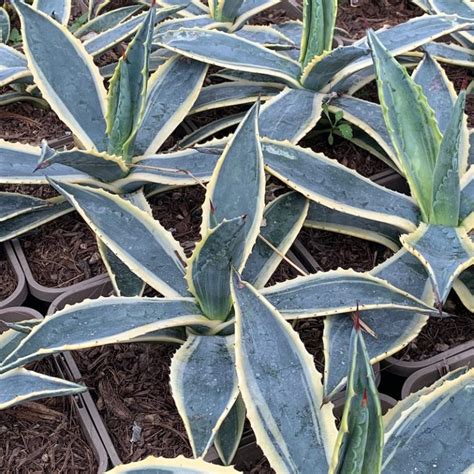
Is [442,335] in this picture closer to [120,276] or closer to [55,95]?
[120,276]

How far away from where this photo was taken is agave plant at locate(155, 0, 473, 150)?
1532 mm

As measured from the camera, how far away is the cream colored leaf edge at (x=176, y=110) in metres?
1.53

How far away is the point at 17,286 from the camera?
1443 millimetres

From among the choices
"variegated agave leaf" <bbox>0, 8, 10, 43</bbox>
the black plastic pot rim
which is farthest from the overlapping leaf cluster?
"variegated agave leaf" <bbox>0, 8, 10, 43</bbox>

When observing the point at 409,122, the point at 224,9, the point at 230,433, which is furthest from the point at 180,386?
the point at 224,9

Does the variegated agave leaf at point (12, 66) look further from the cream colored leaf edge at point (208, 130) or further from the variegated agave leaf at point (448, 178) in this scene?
the variegated agave leaf at point (448, 178)

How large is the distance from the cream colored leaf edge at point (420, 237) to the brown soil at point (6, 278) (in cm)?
77

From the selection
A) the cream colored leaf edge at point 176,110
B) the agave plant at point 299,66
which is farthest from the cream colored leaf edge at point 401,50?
the cream colored leaf edge at point 176,110

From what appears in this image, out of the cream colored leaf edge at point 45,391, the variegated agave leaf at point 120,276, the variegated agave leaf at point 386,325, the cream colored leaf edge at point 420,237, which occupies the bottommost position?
the cream colored leaf edge at point 45,391

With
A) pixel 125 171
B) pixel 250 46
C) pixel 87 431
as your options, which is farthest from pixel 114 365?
pixel 250 46

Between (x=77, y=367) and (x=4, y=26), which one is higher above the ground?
(x=4, y=26)

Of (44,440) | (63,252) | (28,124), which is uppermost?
(28,124)

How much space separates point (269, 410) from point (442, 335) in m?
0.50

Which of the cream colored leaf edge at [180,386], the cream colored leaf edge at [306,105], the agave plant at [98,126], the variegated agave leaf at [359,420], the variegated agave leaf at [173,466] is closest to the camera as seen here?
the variegated agave leaf at [359,420]
